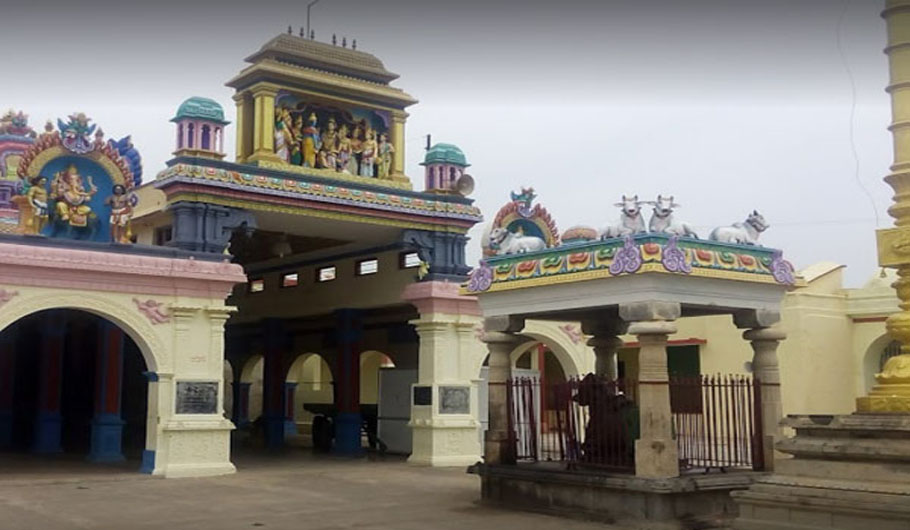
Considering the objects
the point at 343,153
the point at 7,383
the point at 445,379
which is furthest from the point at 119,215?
the point at 7,383

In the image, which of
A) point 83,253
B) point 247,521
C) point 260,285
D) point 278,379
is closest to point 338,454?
point 278,379

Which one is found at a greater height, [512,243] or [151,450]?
[512,243]

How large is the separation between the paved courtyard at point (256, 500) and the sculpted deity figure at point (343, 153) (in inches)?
237

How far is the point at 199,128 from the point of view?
1847 centimetres

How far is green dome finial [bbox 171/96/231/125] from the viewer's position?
18391 millimetres

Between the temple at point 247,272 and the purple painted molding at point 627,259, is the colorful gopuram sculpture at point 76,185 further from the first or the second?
the purple painted molding at point 627,259

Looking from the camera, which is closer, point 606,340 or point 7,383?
point 606,340

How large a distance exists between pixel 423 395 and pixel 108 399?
637 centimetres

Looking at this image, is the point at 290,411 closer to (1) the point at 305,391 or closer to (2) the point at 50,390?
(1) the point at 305,391

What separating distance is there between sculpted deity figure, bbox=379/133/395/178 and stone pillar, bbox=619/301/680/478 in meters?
10.3

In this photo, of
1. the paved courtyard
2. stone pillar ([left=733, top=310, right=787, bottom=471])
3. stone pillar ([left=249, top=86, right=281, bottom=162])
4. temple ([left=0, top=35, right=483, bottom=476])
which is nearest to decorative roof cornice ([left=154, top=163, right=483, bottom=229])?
temple ([left=0, top=35, right=483, bottom=476])

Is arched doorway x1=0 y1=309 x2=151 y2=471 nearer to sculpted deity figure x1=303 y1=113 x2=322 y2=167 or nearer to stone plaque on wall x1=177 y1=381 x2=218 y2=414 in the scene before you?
stone plaque on wall x1=177 y1=381 x2=218 y2=414

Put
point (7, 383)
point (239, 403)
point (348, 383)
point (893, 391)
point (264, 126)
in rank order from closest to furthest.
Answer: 1. point (893, 391)
2. point (264, 126)
3. point (348, 383)
4. point (7, 383)
5. point (239, 403)

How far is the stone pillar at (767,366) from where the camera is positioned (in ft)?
40.2
